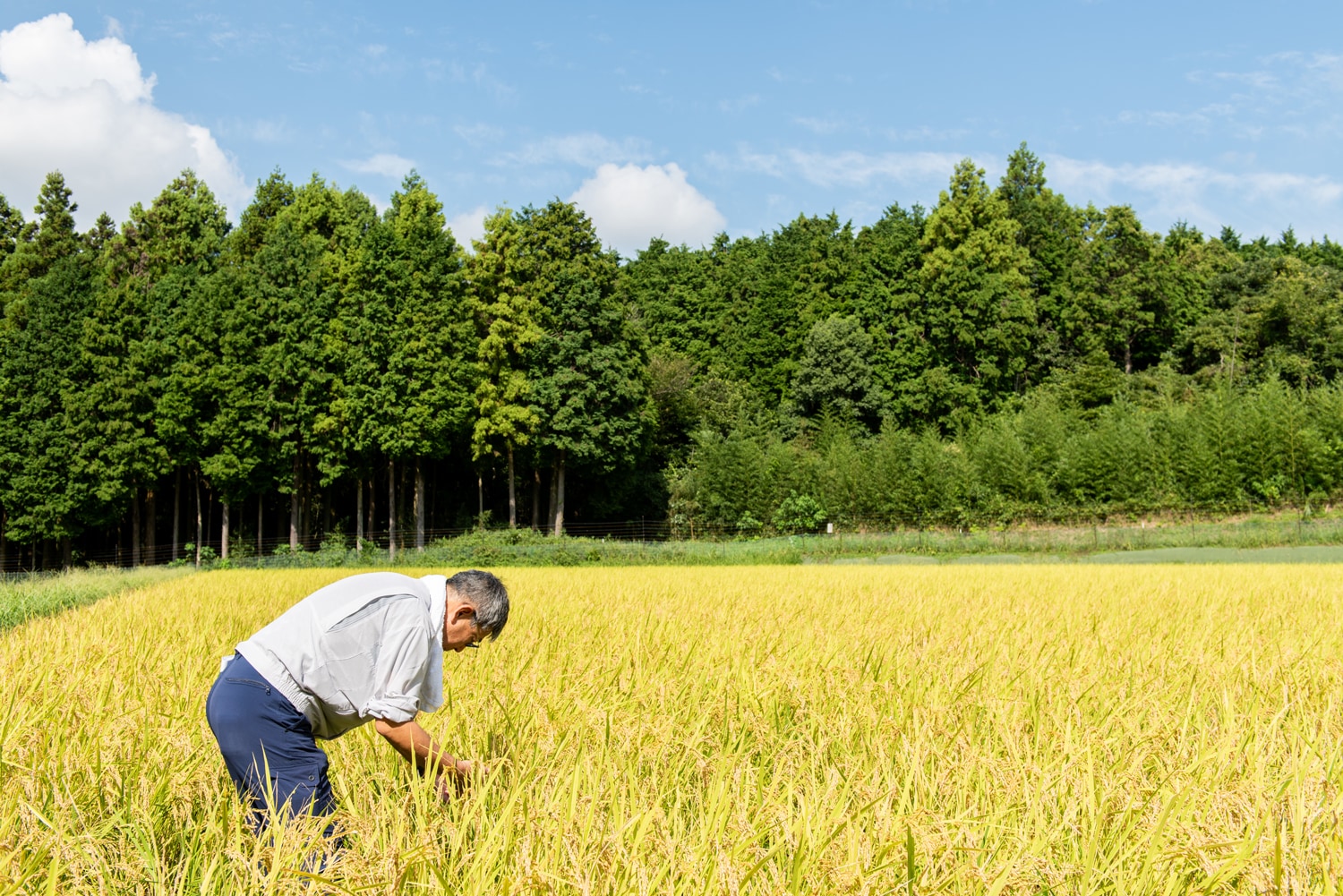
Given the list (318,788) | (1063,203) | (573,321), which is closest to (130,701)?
(318,788)

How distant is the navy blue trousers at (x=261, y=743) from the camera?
2.91m

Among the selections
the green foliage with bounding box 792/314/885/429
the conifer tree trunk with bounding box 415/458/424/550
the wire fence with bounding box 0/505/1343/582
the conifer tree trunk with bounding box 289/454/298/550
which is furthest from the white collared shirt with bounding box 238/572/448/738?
the green foliage with bounding box 792/314/885/429

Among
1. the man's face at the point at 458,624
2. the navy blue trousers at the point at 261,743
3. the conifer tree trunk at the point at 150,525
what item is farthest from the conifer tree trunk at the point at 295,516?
the man's face at the point at 458,624

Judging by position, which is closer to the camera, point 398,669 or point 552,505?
point 398,669

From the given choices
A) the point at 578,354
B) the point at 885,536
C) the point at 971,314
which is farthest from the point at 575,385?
the point at 971,314

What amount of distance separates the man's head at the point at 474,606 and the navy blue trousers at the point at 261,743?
1.96ft

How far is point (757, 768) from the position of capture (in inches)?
135

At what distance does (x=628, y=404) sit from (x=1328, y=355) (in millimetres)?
34126

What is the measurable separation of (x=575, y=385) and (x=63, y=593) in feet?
76.0

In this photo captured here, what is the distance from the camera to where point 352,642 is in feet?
9.78

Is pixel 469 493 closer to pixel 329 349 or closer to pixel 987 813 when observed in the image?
pixel 329 349

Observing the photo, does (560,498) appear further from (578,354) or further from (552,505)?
(578,354)

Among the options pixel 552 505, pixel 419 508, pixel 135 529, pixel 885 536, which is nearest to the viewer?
pixel 885 536

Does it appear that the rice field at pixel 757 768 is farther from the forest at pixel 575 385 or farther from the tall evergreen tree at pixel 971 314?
the tall evergreen tree at pixel 971 314
